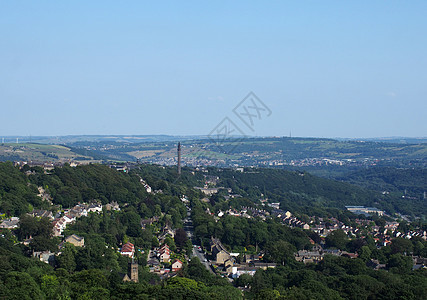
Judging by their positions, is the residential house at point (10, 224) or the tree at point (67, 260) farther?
the residential house at point (10, 224)

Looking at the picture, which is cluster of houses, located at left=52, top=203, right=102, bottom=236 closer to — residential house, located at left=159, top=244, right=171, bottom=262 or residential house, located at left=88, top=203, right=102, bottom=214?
residential house, located at left=88, top=203, right=102, bottom=214

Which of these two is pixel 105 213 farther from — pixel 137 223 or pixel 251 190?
pixel 251 190

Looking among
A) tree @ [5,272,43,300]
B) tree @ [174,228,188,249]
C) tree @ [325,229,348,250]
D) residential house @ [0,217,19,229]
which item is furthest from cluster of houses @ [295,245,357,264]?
tree @ [5,272,43,300]

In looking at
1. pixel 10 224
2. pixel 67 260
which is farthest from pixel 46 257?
pixel 10 224

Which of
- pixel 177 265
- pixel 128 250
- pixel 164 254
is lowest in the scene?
pixel 177 265

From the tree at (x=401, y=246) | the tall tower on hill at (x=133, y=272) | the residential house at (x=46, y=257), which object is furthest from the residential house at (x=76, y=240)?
the tree at (x=401, y=246)

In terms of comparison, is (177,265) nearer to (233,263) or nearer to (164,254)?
(164,254)

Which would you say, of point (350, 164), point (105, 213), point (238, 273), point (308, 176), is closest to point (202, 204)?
point (105, 213)

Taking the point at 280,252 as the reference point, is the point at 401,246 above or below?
below

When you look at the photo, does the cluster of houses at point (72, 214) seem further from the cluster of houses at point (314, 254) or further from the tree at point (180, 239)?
the cluster of houses at point (314, 254)

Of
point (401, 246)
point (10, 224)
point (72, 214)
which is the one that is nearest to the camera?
point (10, 224)

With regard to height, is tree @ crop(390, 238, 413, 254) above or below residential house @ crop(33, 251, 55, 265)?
below
